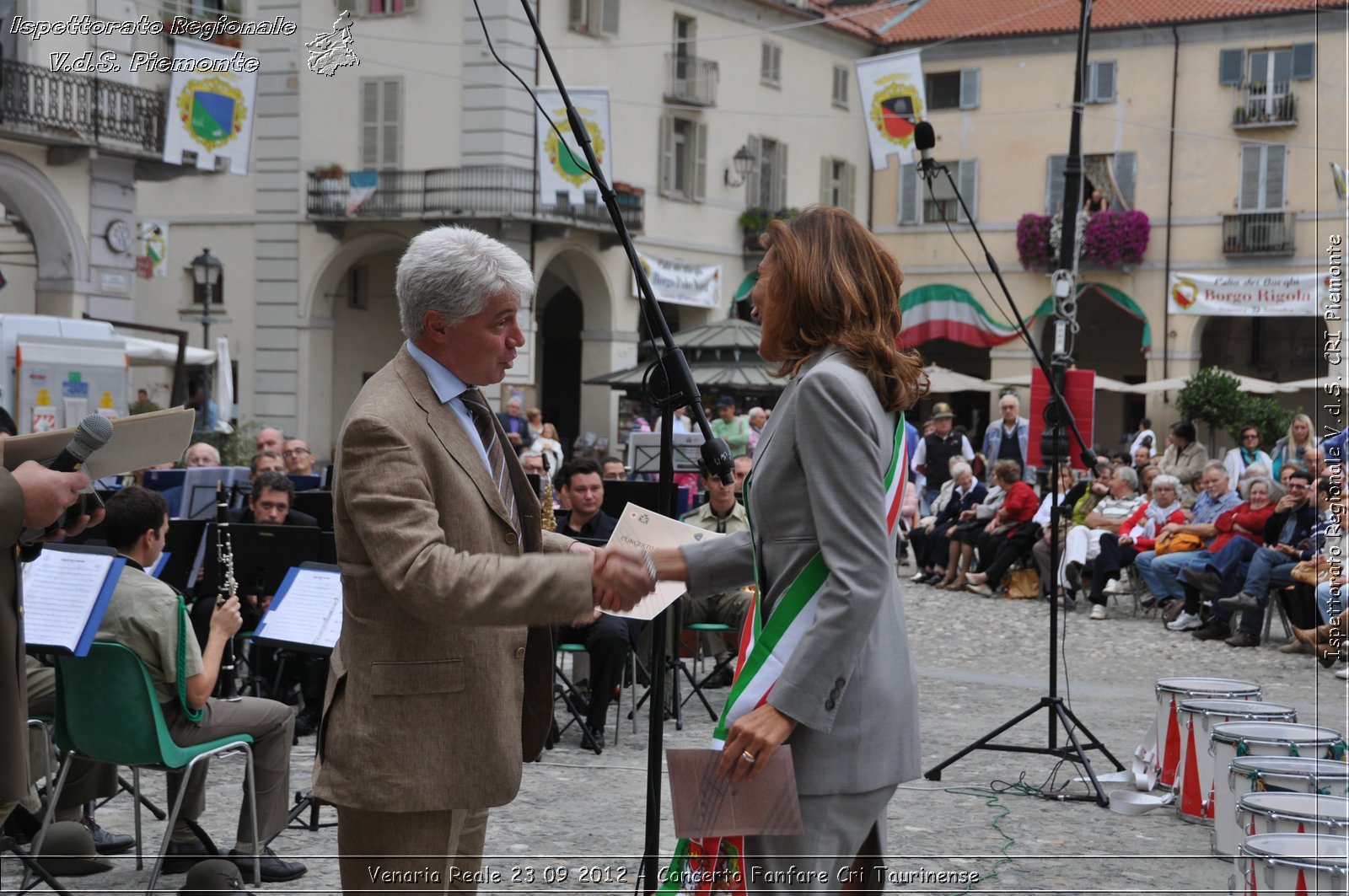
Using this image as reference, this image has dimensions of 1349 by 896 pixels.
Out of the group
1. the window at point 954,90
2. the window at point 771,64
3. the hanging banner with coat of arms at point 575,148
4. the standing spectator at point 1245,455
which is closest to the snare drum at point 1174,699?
the standing spectator at point 1245,455

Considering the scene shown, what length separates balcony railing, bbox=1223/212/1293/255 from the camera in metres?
30.4

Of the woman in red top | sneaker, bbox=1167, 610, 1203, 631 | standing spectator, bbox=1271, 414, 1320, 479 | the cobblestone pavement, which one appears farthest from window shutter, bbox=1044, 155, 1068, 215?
the cobblestone pavement

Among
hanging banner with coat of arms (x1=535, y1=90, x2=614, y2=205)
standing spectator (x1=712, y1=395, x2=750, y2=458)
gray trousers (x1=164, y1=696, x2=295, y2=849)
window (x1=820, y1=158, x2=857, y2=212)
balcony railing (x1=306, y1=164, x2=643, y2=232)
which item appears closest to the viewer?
gray trousers (x1=164, y1=696, x2=295, y2=849)

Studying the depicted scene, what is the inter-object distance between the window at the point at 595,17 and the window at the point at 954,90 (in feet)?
27.6

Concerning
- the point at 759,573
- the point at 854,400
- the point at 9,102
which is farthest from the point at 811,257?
the point at 9,102

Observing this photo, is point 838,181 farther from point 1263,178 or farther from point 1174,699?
point 1174,699

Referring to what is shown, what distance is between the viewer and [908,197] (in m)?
34.2

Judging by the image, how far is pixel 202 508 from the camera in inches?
400

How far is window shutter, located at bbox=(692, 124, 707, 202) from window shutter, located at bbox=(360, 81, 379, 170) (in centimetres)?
660

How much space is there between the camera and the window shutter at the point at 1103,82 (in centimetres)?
3206

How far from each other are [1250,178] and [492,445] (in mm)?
30784

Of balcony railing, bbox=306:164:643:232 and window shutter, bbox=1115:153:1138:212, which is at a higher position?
window shutter, bbox=1115:153:1138:212

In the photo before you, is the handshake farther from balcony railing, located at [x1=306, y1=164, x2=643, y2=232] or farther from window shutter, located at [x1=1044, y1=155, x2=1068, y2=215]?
window shutter, located at [x1=1044, y1=155, x2=1068, y2=215]

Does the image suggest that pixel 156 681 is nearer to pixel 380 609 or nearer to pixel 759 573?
pixel 380 609
